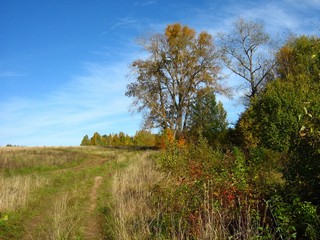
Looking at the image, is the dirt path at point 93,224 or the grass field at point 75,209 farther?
the dirt path at point 93,224

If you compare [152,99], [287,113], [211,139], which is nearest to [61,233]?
[287,113]

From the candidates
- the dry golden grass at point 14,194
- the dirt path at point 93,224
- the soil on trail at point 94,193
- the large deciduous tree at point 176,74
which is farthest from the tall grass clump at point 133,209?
the large deciduous tree at point 176,74

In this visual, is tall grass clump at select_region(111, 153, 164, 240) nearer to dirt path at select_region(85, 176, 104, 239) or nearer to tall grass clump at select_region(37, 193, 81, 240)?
dirt path at select_region(85, 176, 104, 239)

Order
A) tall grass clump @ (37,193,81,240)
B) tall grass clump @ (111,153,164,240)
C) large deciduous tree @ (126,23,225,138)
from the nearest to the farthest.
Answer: tall grass clump @ (111,153,164,240) < tall grass clump @ (37,193,81,240) < large deciduous tree @ (126,23,225,138)

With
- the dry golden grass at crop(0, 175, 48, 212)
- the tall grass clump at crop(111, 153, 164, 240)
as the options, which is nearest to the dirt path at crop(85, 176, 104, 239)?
the tall grass clump at crop(111, 153, 164, 240)

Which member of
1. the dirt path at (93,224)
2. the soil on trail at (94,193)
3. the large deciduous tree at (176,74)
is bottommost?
the dirt path at (93,224)

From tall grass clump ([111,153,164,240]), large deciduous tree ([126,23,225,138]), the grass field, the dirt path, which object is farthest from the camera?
large deciduous tree ([126,23,225,138])

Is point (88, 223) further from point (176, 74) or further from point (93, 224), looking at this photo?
point (176, 74)

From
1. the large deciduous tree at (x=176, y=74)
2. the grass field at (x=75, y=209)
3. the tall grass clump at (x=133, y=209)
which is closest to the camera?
the tall grass clump at (x=133, y=209)

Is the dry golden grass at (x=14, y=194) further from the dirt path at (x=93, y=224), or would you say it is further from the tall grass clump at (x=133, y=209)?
the tall grass clump at (x=133, y=209)

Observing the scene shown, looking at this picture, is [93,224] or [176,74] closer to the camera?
[93,224]

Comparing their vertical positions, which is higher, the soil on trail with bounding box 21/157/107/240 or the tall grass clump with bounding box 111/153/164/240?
the tall grass clump with bounding box 111/153/164/240

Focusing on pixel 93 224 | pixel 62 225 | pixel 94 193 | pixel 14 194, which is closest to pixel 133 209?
pixel 93 224

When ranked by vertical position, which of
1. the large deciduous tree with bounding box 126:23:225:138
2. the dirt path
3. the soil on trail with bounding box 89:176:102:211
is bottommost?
the dirt path
